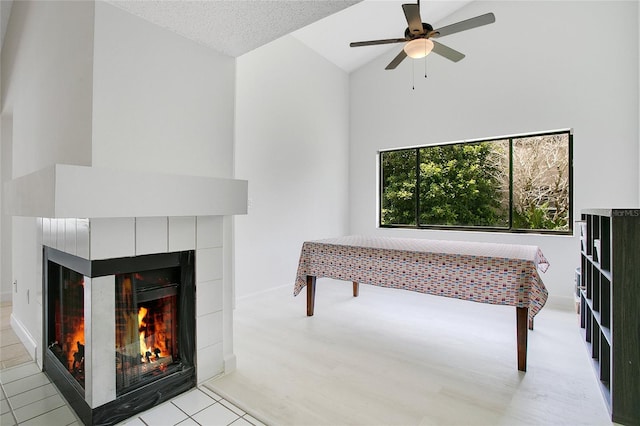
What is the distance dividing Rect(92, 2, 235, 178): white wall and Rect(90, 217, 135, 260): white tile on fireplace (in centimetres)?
27

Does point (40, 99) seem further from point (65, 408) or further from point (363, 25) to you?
point (363, 25)

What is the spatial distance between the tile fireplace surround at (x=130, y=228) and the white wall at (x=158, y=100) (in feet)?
0.60

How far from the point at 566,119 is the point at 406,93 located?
198 centimetres

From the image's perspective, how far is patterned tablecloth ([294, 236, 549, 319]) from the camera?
2201 mm

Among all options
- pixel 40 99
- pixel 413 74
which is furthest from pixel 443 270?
pixel 413 74

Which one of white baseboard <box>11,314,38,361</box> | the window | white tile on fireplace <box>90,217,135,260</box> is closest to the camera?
white tile on fireplace <box>90,217,135,260</box>

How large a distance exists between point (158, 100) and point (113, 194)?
60cm

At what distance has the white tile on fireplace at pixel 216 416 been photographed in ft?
5.35

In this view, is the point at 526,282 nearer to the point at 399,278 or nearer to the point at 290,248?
the point at 399,278

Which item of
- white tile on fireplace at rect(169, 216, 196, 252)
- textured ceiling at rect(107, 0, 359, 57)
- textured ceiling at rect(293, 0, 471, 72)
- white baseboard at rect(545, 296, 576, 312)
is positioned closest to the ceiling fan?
textured ceiling at rect(107, 0, 359, 57)

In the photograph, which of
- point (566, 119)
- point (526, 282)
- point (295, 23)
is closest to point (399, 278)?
point (526, 282)

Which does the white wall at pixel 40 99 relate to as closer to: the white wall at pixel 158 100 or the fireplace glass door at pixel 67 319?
the white wall at pixel 158 100

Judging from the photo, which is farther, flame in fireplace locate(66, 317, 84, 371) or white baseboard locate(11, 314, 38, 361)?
white baseboard locate(11, 314, 38, 361)

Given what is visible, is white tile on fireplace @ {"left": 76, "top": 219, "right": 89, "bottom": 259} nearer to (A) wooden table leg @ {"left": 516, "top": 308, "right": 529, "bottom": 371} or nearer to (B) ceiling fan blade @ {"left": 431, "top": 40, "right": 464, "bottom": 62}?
(A) wooden table leg @ {"left": 516, "top": 308, "right": 529, "bottom": 371}
